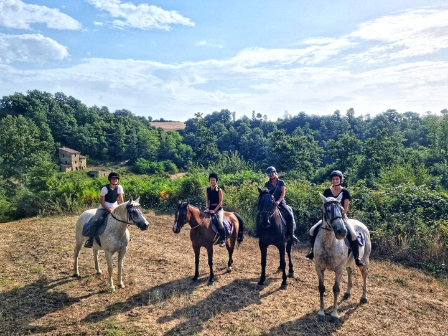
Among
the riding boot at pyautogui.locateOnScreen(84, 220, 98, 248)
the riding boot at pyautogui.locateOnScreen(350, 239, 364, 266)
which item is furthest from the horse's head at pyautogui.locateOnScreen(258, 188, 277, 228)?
the riding boot at pyautogui.locateOnScreen(84, 220, 98, 248)

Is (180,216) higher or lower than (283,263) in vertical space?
higher

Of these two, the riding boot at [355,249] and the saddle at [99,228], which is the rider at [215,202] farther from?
the riding boot at [355,249]

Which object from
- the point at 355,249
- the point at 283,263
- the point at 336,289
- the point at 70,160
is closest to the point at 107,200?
the point at 283,263

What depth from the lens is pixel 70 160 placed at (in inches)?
2237

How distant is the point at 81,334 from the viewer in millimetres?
4672

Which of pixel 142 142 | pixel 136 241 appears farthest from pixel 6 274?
pixel 142 142

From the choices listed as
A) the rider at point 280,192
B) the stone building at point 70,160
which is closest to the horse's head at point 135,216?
the rider at point 280,192

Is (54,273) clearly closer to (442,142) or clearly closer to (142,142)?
(442,142)

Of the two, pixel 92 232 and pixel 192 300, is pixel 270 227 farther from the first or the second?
pixel 92 232

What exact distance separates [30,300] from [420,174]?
21.8 m

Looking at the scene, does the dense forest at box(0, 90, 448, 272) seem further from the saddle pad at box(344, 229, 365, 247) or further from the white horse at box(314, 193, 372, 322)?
the white horse at box(314, 193, 372, 322)

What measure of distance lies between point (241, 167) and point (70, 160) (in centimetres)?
5025

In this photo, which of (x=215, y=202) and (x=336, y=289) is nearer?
(x=336, y=289)

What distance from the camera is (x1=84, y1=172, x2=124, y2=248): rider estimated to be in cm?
618
